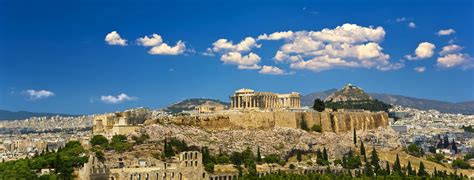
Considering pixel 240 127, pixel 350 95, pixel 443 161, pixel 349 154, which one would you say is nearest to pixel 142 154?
pixel 240 127

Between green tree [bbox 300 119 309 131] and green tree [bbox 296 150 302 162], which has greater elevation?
green tree [bbox 300 119 309 131]

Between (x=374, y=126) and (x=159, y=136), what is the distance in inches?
1614

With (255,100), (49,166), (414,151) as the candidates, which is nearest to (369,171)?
(414,151)

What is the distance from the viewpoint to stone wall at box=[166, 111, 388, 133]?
251ft

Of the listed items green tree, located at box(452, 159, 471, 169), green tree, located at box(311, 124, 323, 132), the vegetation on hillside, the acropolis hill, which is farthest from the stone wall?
the vegetation on hillside

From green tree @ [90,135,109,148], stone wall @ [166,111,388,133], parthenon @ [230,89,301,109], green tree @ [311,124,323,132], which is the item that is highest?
parthenon @ [230,89,301,109]

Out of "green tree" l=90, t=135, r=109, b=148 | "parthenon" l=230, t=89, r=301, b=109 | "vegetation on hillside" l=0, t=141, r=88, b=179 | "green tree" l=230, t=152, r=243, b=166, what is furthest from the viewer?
"parthenon" l=230, t=89, r=301, b=109

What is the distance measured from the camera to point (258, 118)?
79.9 m

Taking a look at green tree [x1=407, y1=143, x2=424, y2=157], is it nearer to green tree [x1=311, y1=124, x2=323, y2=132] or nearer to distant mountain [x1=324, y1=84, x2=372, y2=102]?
green tree [x1=311, y1=124, x2=323, y2=132]

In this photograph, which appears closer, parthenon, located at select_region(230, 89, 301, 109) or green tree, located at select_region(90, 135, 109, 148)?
green tree, located at select_region(90, 135, 109, 148)

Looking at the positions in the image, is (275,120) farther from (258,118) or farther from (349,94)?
(349,94)

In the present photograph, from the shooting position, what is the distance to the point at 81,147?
62.3m

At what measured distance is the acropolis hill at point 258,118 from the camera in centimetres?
7638

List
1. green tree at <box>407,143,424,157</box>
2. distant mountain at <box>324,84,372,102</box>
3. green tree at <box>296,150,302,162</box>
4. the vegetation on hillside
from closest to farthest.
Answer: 1. the vegetation on hillside
2. green tree at <box>296,150,302,162</box>
3. green tree at <box>407,143,424,157</box>
4. distant mountain at <box>324,84,372,102</box>
